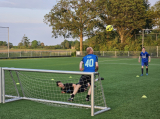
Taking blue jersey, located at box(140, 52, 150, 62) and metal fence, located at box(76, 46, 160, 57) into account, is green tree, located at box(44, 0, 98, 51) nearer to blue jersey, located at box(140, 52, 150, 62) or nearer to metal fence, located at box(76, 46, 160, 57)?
metal fence, located at box(76, 46, 160, 57)

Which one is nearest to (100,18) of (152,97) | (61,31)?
(61,31)

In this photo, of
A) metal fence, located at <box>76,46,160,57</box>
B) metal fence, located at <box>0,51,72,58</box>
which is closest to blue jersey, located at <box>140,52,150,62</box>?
metal fence, located at <box>0,51,72,58</box>

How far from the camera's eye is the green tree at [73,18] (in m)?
60.1

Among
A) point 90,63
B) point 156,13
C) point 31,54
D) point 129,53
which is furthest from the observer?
point 156,13

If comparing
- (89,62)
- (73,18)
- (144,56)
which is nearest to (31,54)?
(73,18)

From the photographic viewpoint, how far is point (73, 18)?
199 ft

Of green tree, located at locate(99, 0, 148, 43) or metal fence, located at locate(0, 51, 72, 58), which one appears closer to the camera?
A: metal fence, located at locate(0, 51, 72, 58)

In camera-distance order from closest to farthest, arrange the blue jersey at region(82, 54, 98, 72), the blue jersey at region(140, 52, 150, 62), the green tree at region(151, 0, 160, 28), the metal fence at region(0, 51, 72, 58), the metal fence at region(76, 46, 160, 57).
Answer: the blue jersey at region(82, 54, 98, 72)
the blue jersey at region(140, 52, 150, 62)
the metal fence at region(0, 51, 72, 58)
the metal fence at region(76, 46, 160, 57)
the green tree at region(151, 0, 160, 28)

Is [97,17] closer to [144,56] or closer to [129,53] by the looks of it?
[129,53]

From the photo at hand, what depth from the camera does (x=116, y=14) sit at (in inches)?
2422

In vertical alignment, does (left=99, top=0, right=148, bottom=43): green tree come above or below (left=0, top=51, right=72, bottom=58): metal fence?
above

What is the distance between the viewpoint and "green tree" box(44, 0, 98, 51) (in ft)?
197

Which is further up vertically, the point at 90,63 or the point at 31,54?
the point at 90,63

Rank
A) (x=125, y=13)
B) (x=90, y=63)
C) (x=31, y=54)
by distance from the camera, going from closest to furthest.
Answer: (x=90, y=63), (x=31, y=54), (x=125, y=13)
